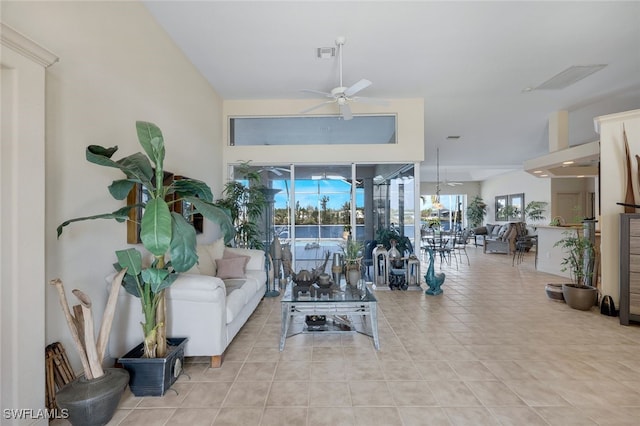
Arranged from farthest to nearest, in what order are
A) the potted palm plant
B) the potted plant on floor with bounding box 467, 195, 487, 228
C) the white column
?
the potted plant on floor with bounding box 467, 195, 487, 228, the potted palm plant, the white column

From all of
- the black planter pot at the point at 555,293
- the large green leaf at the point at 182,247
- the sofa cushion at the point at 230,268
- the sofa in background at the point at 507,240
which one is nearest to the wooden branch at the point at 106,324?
the large green leaf at the point at 182,247

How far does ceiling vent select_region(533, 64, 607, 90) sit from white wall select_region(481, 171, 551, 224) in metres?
6.70

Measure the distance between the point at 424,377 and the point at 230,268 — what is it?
99.0 inches

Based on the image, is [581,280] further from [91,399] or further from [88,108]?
[88,108]

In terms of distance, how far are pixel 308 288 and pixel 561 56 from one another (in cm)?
455

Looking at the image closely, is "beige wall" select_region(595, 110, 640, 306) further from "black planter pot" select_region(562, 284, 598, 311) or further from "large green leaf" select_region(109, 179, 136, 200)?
"large green leaf" select_region(109, 179, 136, 200)

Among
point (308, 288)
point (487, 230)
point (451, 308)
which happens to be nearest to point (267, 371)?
point (308, 288)

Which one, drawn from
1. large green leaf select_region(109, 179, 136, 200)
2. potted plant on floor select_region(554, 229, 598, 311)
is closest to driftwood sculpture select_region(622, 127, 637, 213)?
potted plant on floor select_region(554, 229, 598, 311)

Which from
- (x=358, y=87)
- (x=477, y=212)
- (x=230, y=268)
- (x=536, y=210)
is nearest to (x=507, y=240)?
(x=536, y=210)

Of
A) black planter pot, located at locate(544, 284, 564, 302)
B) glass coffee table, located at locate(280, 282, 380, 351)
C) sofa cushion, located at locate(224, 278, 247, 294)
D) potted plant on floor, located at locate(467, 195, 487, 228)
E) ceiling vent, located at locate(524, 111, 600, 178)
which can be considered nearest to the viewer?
glass coffee table, located at locate(280, 282, 380, 351)

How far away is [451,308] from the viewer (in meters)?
3.95

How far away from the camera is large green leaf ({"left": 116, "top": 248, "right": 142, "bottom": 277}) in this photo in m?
1.92

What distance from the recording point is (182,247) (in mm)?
1839

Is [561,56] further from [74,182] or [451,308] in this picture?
[74,182]
